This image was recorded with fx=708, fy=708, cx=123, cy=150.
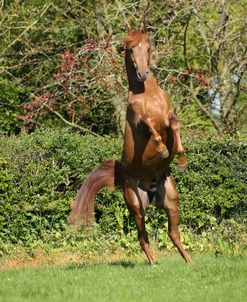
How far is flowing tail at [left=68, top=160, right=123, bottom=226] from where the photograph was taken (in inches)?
354

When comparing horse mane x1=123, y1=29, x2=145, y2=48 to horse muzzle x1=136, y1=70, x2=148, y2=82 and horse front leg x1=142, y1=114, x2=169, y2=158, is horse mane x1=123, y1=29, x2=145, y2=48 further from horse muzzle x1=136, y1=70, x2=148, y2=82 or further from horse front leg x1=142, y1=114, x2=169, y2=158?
horse front leg x1=142, y1=114, x2=169, y2=158

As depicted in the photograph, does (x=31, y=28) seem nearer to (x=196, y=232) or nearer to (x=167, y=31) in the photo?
(x=167, y=31)

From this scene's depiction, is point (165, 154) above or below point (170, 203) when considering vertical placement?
above

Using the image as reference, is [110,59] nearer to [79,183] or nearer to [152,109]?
[79,183]

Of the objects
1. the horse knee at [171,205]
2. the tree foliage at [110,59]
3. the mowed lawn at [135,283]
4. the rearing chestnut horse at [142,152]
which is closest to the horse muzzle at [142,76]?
the rearing chestnut horse at [142,152]

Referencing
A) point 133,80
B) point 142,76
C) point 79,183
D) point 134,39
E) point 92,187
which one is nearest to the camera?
point 142,76

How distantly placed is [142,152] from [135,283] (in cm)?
182

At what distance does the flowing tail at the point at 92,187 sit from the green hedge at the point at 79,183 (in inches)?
107

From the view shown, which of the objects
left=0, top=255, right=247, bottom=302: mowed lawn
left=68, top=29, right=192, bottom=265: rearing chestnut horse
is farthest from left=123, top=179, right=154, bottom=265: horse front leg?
left=0, top=255, right=247, bottom=302: mowed lawn

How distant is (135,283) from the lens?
7.23 m

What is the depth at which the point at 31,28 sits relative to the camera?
1734 centimetres

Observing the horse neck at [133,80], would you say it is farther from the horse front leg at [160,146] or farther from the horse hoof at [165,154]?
the horse hoof at [165,154]

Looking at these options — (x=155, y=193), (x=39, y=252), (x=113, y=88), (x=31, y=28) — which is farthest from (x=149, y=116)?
(x=31, y=28)

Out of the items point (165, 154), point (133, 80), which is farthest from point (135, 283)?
point (133, 80)
